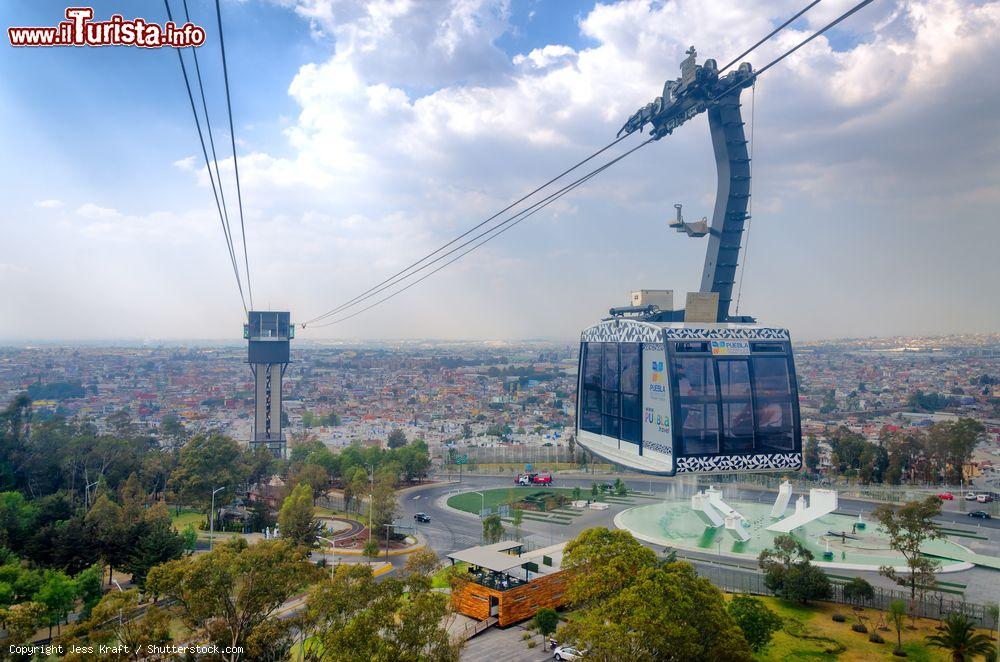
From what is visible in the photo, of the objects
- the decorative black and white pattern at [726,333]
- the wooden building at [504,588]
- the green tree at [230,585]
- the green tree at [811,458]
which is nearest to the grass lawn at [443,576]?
the wooden building at [504,588]

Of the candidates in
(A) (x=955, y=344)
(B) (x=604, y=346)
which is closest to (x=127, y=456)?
(B) (x=604, y=346)

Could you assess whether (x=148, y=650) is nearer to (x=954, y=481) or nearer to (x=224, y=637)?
(x=224, y=637)

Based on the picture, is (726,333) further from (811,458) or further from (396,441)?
(396,441)

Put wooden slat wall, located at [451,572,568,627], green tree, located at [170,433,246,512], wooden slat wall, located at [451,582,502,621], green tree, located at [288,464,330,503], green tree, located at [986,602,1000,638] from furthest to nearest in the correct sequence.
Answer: green tree, located at [288,464,330,503]
green tree, located at [170,433,246,512]
wooden slat wall, located at [451,582,502,621]
wooden slat wall, located at [451,572,568,627]
green tree, located at [986,602,1000,638]

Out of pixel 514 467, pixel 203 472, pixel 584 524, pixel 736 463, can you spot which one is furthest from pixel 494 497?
pixel 736 463

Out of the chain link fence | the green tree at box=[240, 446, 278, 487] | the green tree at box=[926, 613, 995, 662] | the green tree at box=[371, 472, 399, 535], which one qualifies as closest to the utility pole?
the green tree at box=[371, 472, 399, 535]

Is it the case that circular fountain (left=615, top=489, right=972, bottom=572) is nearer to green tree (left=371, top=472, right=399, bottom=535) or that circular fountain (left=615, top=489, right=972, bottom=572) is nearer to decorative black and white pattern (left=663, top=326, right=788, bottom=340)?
green tree (left=371, top=472, right=399, bottom=535)

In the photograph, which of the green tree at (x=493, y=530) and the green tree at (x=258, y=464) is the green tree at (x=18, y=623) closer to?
the green tree at (x=493, y=530)
